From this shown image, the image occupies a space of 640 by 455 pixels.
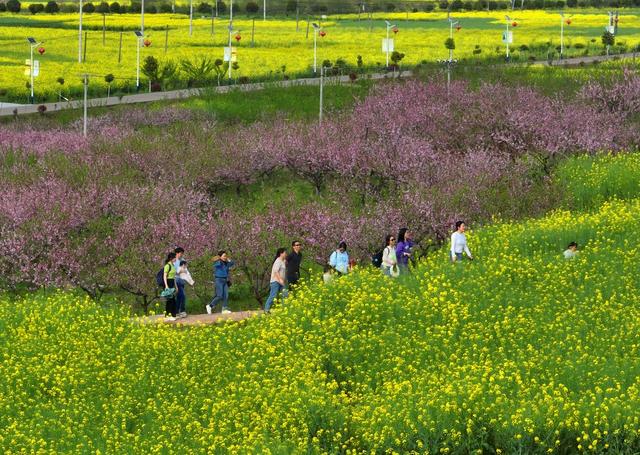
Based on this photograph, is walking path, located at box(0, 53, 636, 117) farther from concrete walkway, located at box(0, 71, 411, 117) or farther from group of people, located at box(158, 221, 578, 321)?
group of people, located at box(158, 221, 578, 321)

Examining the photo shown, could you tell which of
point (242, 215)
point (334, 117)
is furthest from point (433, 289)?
point (334, 117)

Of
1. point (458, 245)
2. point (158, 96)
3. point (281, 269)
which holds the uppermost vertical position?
point (158, 96)

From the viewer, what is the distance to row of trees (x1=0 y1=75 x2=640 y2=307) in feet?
163

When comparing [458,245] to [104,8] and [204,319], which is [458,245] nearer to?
[204,319]

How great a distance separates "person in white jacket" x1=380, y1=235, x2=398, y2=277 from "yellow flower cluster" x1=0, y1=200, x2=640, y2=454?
32 centimetres

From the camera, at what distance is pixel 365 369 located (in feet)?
115

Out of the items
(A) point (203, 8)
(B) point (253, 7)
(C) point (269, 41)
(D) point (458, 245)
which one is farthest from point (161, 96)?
(A) point (203, 8)

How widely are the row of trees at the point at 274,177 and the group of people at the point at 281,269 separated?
6.77m

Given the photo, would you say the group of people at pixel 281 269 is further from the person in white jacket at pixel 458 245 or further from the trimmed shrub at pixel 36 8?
the trimmed shrub at pixel 36 8

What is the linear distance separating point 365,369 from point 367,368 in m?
0.06

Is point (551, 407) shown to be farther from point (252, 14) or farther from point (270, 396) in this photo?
point (252, 14)

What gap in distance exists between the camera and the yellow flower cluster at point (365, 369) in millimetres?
30203

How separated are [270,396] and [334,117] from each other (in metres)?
50.4

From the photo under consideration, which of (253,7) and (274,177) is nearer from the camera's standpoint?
(274,177)
